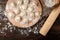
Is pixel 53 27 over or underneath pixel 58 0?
underneath

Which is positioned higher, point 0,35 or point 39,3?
point 39,3

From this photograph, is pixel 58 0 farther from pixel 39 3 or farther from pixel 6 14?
pixel 6 14

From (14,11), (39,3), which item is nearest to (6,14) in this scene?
(14,11)

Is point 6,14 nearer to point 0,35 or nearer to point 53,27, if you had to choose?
point 0,35

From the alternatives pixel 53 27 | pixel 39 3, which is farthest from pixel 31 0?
pixel 53 27

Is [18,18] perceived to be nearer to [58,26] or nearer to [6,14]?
[6,14]

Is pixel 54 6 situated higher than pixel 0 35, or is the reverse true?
pixel 54 6

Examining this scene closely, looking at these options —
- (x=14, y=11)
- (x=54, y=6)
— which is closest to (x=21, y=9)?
(x=14, y=11)
